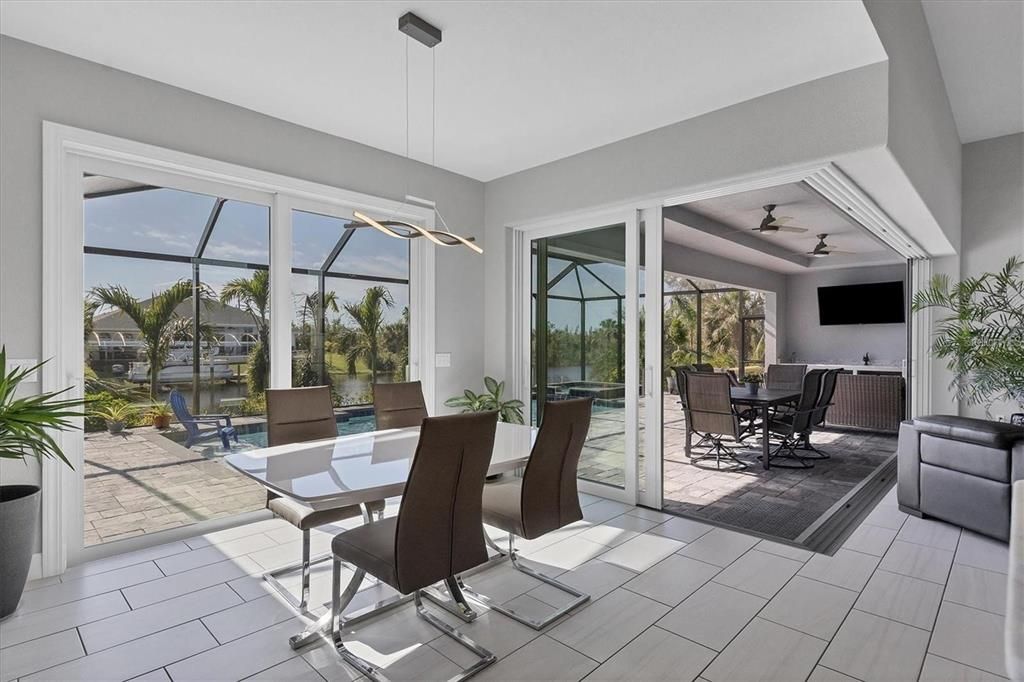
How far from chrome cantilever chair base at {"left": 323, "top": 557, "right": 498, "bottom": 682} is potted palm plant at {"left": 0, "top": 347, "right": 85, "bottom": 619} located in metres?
1.28

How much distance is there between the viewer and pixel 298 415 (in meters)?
3.17

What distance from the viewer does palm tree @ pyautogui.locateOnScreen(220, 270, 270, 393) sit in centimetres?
379

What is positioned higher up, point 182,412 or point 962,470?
point 182,412

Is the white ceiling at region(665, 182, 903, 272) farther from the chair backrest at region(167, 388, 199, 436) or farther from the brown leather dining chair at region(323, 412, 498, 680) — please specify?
the chair backrest at region(167, 388, 199, 436)

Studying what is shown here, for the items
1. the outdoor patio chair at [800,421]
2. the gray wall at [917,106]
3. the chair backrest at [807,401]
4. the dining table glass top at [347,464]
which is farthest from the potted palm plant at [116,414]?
the chair backrest at [807,401]

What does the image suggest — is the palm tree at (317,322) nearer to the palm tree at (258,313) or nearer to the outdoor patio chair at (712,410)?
the palm tree at (258,313)

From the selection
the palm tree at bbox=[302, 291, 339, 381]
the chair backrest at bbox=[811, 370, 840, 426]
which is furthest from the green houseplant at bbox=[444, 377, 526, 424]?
the chair backrest at bbox=[811, 370, 840, 426]

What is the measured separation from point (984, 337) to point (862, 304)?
541 cm

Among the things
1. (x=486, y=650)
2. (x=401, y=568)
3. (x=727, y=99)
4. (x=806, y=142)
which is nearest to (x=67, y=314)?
(x=401, y=568)

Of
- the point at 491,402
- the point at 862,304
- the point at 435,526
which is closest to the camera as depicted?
the point at 435,526

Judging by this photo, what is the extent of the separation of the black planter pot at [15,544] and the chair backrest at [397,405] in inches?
67.9

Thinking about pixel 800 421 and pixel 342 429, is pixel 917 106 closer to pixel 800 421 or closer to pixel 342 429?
pixel 800 421

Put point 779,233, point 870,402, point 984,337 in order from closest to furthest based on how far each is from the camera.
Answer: point 984,337 → point 779,233 → point 870,402

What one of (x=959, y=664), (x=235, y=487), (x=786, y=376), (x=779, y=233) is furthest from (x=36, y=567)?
(x=779, y=233)
